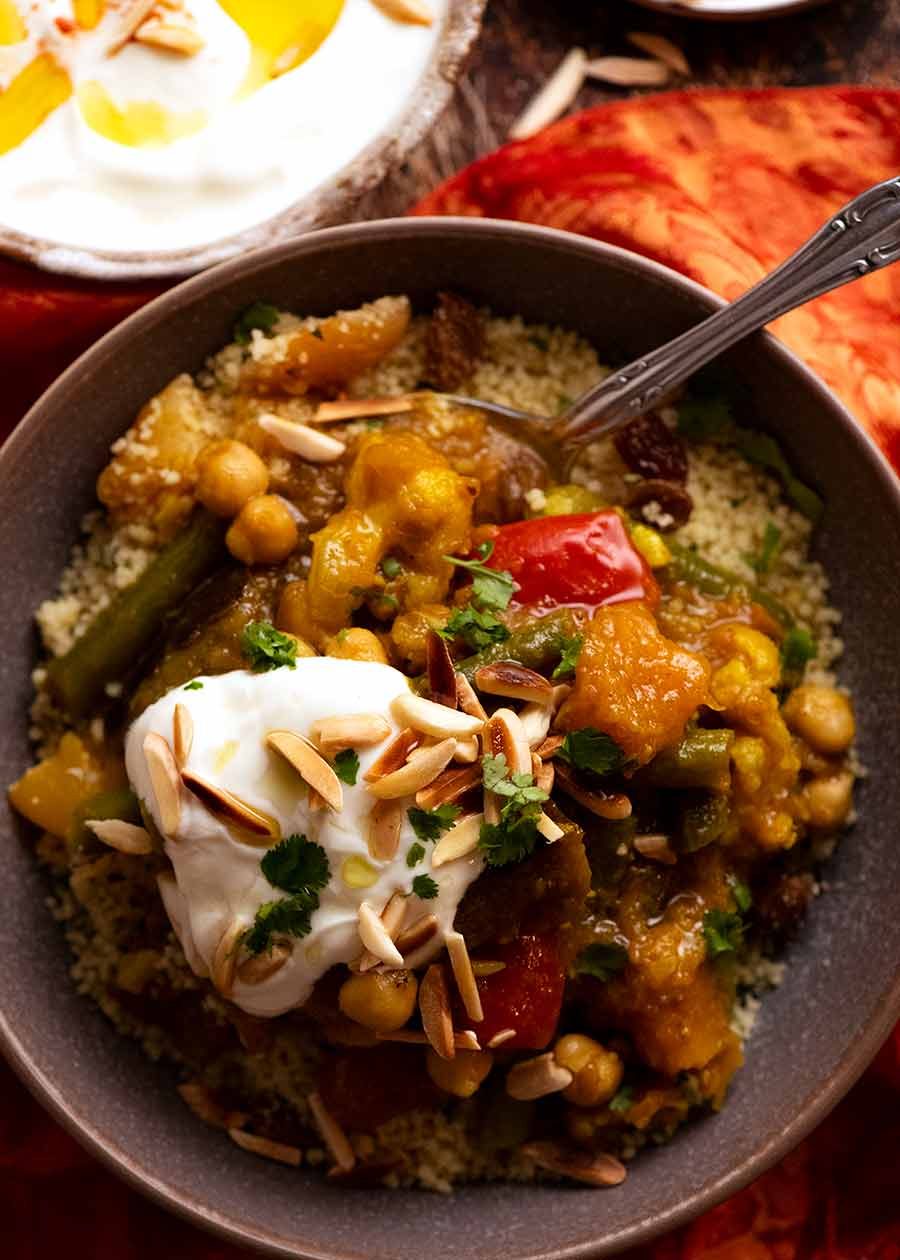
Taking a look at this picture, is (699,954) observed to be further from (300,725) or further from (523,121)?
(523,121)

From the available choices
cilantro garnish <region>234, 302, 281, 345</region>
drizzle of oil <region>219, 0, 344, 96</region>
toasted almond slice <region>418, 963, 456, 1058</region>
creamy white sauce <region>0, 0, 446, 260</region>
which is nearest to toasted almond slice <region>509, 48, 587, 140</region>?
creamy white sauce <region>0, 0, 446, 260</region>

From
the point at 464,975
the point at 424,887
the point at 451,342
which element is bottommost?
the point at 464,975

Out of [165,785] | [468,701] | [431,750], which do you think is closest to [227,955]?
[165,785]

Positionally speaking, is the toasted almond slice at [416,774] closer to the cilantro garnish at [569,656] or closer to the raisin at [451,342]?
the cilantro garnish at [569,656]

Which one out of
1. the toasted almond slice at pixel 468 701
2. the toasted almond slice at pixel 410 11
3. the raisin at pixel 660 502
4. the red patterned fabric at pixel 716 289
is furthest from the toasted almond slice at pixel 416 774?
the toasted almond slice at pixel 410 11

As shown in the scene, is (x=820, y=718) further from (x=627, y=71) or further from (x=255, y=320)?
(x=627, y=71)
